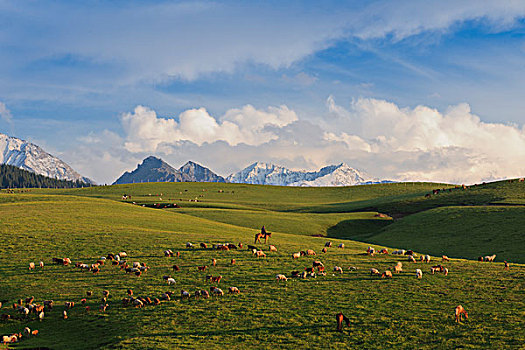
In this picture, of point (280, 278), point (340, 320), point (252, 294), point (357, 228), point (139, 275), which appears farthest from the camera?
point (357, 228)

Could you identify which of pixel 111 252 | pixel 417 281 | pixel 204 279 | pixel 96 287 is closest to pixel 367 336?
pixel 417 281

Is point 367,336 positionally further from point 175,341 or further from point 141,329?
point 141,329

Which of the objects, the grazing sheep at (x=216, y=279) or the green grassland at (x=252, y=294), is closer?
the green grassland at (x=252, y=294)

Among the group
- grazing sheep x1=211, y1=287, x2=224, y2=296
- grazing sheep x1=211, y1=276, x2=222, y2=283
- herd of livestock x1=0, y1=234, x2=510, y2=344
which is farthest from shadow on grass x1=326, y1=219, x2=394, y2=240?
grazing sheep x1=211, y1=287, x2=224, y2=296

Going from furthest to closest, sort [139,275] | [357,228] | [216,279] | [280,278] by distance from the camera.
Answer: [357,228] < [139,275] < [280,278] < [216,279]

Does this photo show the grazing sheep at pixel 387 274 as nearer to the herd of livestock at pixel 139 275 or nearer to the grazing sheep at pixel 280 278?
the herd of livestock at pixel 139 275

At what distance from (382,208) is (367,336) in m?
77.5

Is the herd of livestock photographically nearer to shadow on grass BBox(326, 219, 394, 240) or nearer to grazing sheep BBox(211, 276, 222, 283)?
grazing sheep BBox(211, 276, 222, 283)

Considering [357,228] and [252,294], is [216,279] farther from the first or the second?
[357,228]

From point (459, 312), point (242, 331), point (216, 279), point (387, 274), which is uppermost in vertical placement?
point (387, 274)

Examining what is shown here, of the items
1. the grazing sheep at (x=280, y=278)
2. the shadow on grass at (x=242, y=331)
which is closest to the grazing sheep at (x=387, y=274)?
the grazing sheep at (x=280, y=278)

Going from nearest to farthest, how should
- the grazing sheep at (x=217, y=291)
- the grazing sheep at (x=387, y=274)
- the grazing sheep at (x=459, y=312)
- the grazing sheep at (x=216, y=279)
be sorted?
1. the grazing sheep at (x=459, y=312)
2. the grazing sheep at (x=217, y=291)
3. the grazing sheep at (x=216, y=279)
4. the grazing sheep at (x=387, y=274)

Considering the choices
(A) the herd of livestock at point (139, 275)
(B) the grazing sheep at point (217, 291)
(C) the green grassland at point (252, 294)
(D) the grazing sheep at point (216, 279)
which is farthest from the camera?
(D) the grazing sheep at point (216, 279)

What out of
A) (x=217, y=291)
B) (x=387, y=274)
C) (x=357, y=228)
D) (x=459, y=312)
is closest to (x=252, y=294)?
(x=217, y=291)
